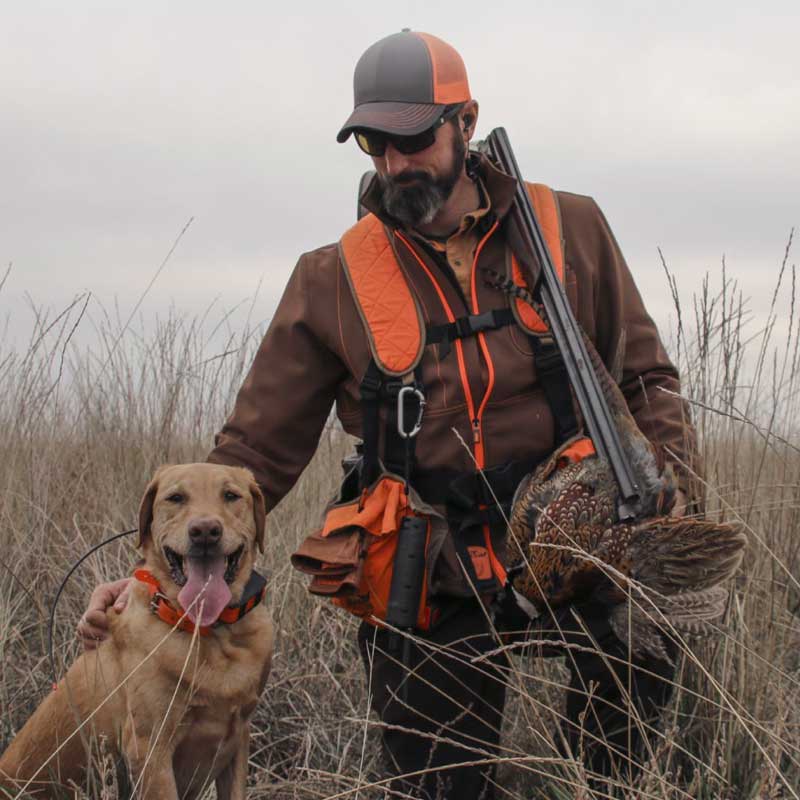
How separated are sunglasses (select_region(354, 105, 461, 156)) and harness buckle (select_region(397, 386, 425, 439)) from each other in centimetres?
79

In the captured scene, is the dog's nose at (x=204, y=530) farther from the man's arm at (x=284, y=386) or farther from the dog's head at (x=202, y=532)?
the man's arm at (x=284, y=386)

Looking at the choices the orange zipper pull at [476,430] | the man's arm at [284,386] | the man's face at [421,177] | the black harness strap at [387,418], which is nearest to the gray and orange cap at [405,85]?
the man's face at [421,177]

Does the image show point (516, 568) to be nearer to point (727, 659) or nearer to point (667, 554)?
point (667, 554)

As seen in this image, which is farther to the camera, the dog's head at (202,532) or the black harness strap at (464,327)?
the black harness strap at (464,327)

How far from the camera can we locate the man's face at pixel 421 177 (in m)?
3.66

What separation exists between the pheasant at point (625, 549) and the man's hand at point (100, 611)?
1.23m

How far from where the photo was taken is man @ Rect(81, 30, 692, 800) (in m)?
3.49

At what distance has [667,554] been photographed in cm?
302

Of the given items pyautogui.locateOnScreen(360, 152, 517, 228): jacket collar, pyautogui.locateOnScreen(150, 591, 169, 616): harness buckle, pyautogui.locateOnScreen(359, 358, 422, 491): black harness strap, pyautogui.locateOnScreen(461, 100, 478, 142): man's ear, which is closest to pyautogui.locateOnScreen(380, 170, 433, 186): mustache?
pyautogui.locateOnScreen(360, 152, 517, 228): jacket collar

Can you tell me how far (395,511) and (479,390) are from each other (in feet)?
1.48

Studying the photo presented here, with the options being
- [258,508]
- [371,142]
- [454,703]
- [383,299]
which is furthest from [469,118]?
[454,703]

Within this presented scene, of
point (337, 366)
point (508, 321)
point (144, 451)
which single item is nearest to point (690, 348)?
point (508, 321)

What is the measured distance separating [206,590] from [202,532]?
16cm

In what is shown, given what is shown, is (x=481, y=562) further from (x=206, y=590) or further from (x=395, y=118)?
(x=395, y=118)
